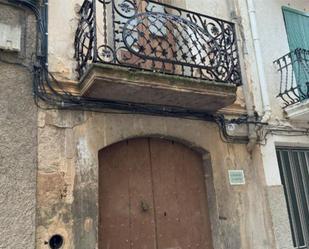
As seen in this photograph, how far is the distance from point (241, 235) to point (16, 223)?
300 cm

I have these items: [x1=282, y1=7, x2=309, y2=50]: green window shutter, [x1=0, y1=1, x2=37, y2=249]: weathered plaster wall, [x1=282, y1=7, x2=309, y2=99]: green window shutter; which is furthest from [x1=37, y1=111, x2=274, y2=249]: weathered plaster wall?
[x1=282, y1=7, x2=309, y2=50]: green window shutter

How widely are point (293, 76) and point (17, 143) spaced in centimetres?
476

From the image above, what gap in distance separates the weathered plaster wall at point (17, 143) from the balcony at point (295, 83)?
13.4 ft

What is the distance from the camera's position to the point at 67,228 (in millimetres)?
3578

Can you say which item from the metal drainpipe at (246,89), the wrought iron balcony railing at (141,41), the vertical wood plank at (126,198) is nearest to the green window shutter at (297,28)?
the metal drainpipe at (246,89)

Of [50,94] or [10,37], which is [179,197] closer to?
[50,94]

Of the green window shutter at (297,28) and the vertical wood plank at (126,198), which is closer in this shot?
the vertical wood plank at (126,198)

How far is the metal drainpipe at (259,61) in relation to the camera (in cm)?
543

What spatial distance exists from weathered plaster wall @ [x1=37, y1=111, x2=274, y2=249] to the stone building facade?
0.01 meters

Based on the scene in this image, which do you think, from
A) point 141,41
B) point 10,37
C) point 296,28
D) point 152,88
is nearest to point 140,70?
point 152,88

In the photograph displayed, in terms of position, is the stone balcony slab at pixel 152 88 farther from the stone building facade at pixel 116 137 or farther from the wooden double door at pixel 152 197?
the wooden double door at pixel 152 197

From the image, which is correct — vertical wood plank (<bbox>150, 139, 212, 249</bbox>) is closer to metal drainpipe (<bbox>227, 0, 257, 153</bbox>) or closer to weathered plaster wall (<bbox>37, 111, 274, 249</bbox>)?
weathered plaster wall (<bbox>37, 111, 274, 249</bbox>)

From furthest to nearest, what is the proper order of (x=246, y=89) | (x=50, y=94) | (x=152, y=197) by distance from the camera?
(x=246, y=89), (x=152, y=197), (x=50, y=94)

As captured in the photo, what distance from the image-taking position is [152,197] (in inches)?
175
